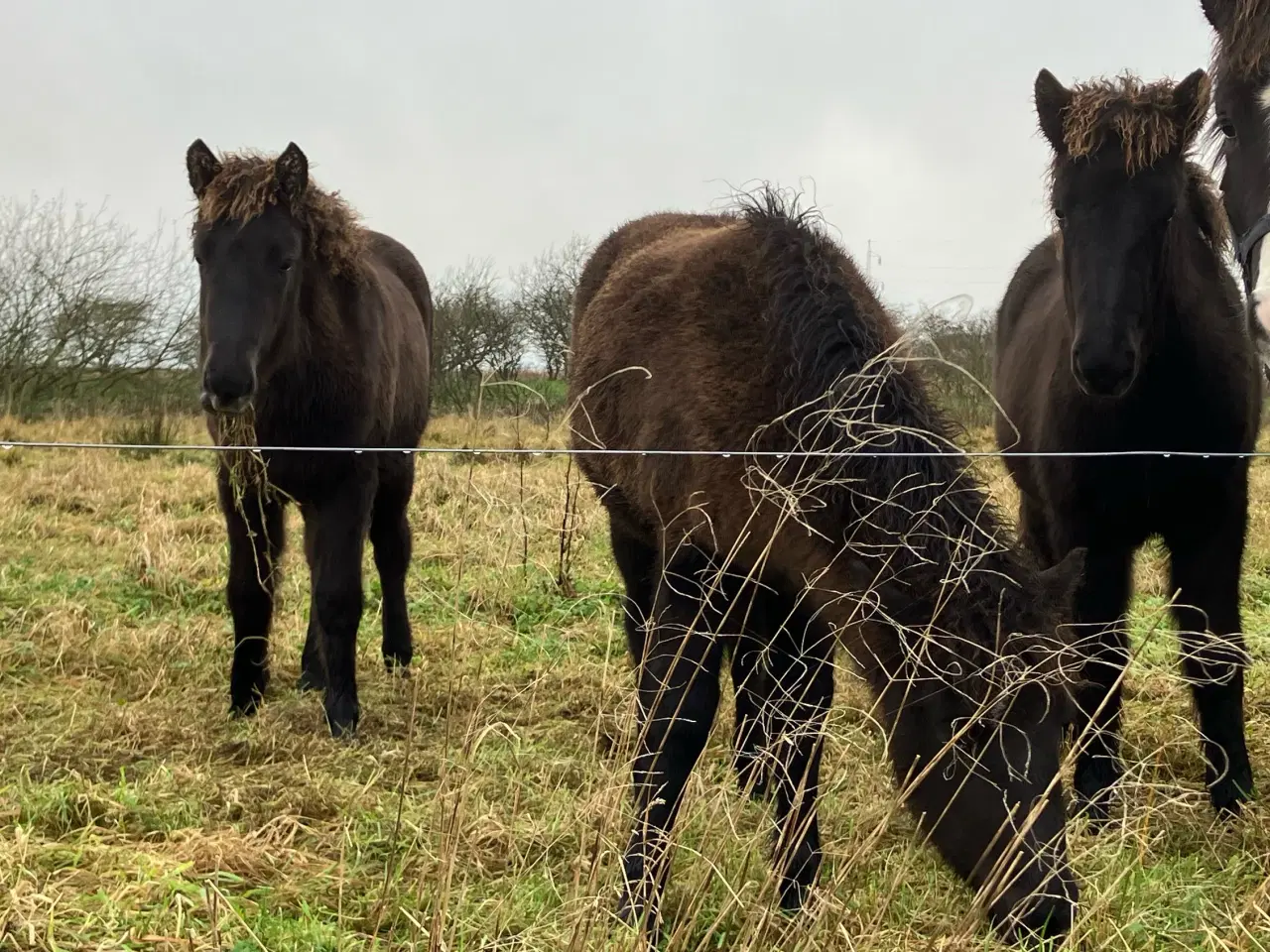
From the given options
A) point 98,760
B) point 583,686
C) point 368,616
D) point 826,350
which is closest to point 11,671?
point 98,760

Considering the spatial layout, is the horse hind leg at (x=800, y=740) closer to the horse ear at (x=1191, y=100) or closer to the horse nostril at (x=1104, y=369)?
the horse nostril at (x=1104, y=369)

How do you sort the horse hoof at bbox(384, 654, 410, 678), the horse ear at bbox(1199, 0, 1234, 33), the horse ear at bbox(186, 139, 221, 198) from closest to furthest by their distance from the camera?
the horse ear at bbox(1199, 0, 1234, 33), the horse ear at bbox(186, 139, 221, 198), the horse hoof at bbox(384, 654, 410, 678)

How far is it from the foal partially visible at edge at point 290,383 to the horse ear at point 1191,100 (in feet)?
11.5

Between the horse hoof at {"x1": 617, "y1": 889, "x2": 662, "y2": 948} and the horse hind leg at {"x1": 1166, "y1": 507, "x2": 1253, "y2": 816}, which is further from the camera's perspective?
the horse hind leg at {"x1": 1166, "y1": 507, "x2": 1253, "y2": 816}

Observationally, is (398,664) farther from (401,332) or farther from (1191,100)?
(1191,100)

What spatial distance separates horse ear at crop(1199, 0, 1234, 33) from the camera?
3482 mm

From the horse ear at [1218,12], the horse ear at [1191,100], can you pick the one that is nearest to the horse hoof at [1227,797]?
the horse ear at [1191,100]

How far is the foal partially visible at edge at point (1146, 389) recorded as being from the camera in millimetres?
3219

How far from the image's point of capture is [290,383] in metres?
4.41

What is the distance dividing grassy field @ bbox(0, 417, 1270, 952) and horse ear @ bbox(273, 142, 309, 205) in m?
1.76

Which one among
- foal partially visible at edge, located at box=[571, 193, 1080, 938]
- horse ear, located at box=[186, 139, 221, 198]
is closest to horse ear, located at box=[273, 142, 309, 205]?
horse ear, located at box=[186, 139, 221, 198]

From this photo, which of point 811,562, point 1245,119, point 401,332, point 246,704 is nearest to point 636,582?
point 811,562

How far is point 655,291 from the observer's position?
11.4 feet

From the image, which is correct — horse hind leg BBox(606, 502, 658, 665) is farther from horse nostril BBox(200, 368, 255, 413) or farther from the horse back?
the horse back
